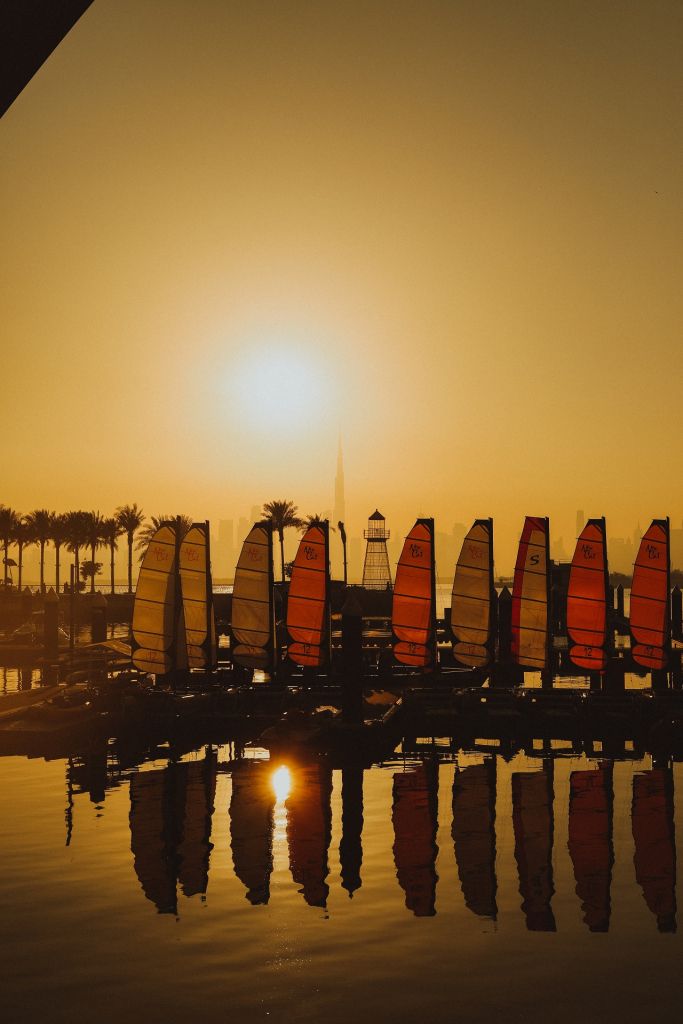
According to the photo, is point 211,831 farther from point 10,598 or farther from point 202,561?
point 10,598

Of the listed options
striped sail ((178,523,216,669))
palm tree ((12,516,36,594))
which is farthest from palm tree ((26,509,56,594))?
striped sail ((178,523,216,669))

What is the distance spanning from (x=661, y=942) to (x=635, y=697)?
22.7 meters

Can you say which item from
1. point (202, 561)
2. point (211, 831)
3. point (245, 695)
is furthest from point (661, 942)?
point (202, 561)

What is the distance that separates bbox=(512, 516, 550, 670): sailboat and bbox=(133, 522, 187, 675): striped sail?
16423 millimetres

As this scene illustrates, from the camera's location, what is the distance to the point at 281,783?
3041cm

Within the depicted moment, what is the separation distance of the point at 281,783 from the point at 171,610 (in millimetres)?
15520

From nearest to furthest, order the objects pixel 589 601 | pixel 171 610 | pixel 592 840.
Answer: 1. pixel 592 840
2. pixel 171 610
3. pixel 589 601

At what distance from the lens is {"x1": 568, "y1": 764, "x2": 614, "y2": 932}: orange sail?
1828cm

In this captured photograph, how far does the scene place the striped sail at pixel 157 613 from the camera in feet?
143

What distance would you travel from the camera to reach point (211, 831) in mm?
24203

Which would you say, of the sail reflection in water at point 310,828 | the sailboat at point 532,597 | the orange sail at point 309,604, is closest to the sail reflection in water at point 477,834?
the sail reflection in water at point 310,828

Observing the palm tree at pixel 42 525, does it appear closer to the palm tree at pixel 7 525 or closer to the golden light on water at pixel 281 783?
the palm tree at pixel 7 525

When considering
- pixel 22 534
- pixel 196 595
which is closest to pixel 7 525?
pixel 22 534

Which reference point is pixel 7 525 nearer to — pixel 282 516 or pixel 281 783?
pixel 282 516
